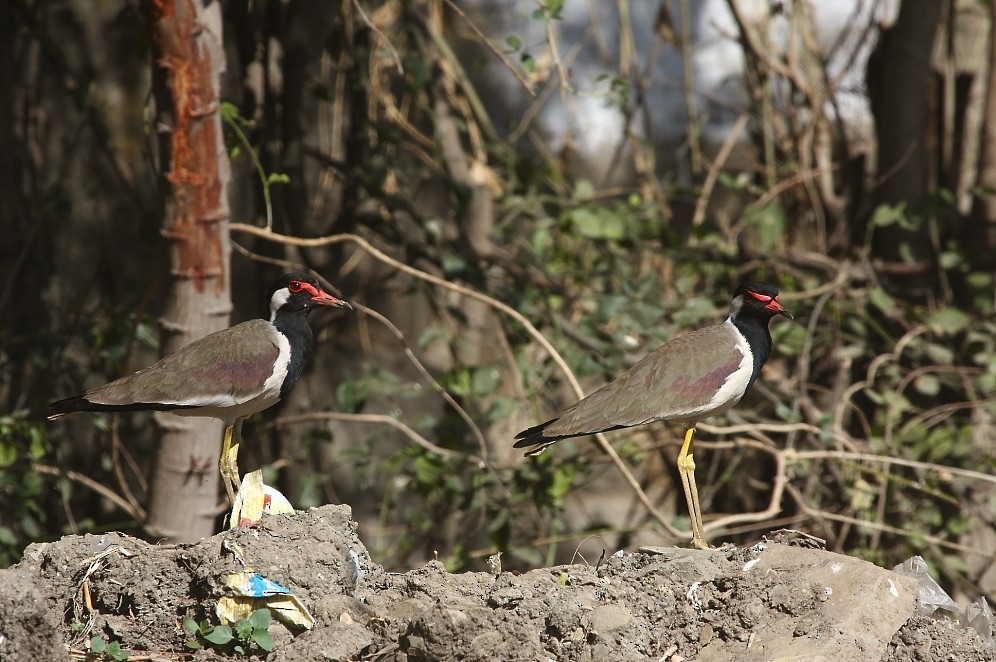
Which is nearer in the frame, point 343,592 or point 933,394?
point 343,592

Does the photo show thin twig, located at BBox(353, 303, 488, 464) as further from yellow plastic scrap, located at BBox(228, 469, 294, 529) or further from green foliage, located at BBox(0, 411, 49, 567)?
green foliage, located at BBox(0, 411, 49, 567)

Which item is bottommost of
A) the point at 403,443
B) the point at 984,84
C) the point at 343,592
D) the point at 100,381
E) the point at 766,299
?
the point at 403,443

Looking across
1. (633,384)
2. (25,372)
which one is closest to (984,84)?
(633,384)

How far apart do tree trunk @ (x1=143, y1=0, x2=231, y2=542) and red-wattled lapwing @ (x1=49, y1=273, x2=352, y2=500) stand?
10cm

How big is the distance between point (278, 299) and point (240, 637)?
1595 mm

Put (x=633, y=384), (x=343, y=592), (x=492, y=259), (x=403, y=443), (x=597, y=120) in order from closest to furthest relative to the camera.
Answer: (x=343, y=592), (x=633, y=384), (x=492, y=259), (x=403, y=443), (x=597, y=120)

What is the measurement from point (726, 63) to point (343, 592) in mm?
5394

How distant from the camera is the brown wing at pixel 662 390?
4.41m

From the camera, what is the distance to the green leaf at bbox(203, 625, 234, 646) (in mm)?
3256

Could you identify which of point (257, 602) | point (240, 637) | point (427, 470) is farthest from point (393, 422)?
point (240, 637)

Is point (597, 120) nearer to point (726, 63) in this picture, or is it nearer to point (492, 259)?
point (726, 63)

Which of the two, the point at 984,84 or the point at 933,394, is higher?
the point at 984,84

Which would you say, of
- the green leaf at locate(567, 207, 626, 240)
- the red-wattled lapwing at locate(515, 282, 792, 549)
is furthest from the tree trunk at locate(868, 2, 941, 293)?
the red-wattled lapwing at locate(515, 282, 792, 549)

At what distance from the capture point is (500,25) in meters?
7.40
